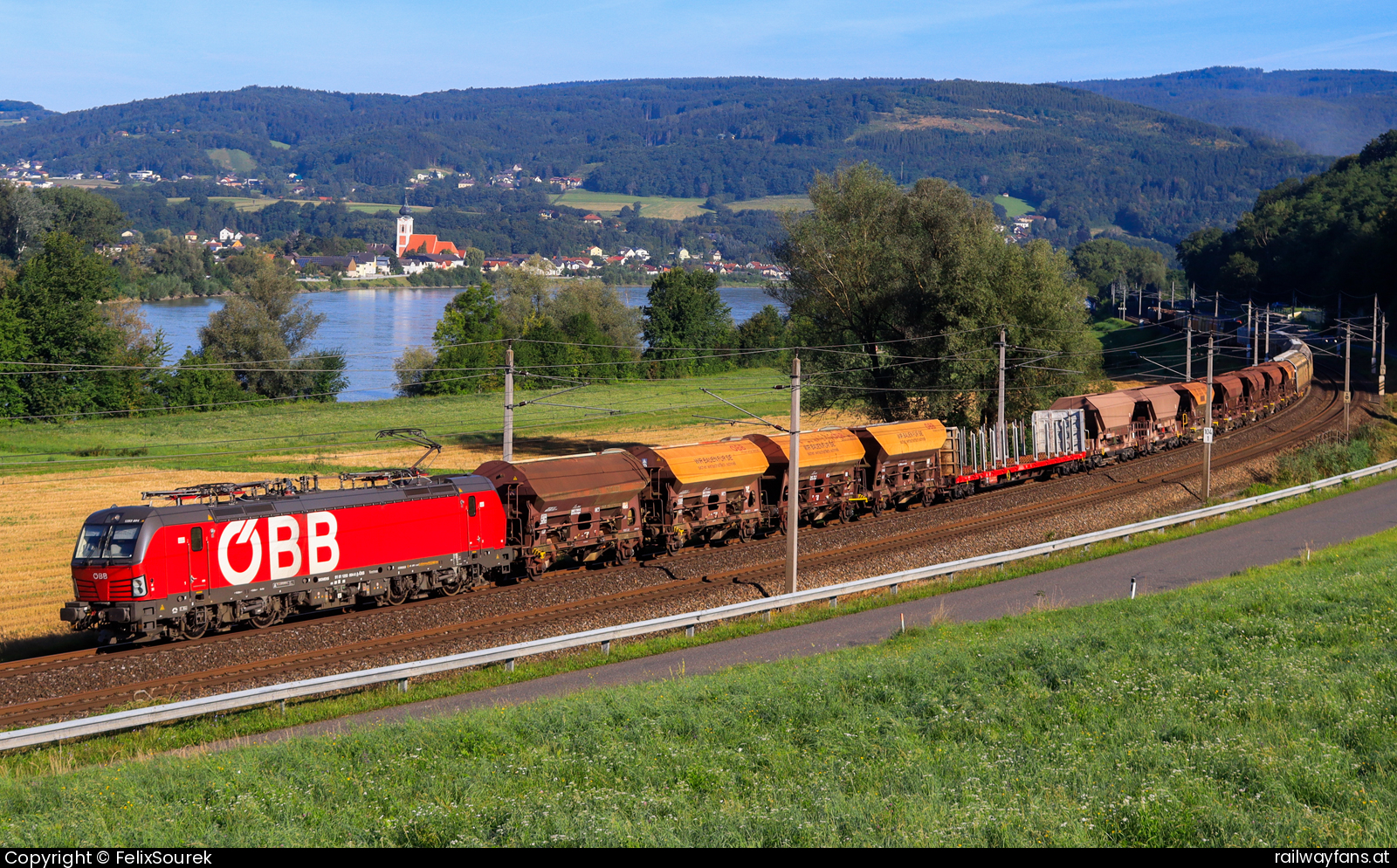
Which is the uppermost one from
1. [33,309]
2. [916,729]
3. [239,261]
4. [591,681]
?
[239,261]

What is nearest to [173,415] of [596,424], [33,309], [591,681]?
[33,309]

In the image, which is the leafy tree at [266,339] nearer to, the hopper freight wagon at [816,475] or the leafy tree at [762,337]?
the leafy tree at [762,337]

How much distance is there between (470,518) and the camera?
1218 inches

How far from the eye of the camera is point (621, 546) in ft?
114

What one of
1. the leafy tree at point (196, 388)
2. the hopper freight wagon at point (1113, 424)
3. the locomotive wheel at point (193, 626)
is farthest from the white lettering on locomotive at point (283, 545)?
the leafy tree at point (196, 388)

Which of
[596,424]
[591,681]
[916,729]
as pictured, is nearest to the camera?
[916,729]

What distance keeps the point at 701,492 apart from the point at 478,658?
1450 centimetres

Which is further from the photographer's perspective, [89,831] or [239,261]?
[239,261]

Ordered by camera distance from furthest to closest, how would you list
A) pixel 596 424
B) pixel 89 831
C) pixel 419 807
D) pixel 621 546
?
pixel 596 424 < pixel 621 546 < pixel 419 807 < pixel 89 831

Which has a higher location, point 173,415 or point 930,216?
point 930,216

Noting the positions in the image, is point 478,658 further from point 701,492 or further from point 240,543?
point 701,492

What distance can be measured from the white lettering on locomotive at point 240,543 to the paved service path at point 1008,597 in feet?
24.0

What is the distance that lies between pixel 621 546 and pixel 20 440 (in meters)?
53.1

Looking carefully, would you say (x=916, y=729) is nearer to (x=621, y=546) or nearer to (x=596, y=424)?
(x=621, y=546)
